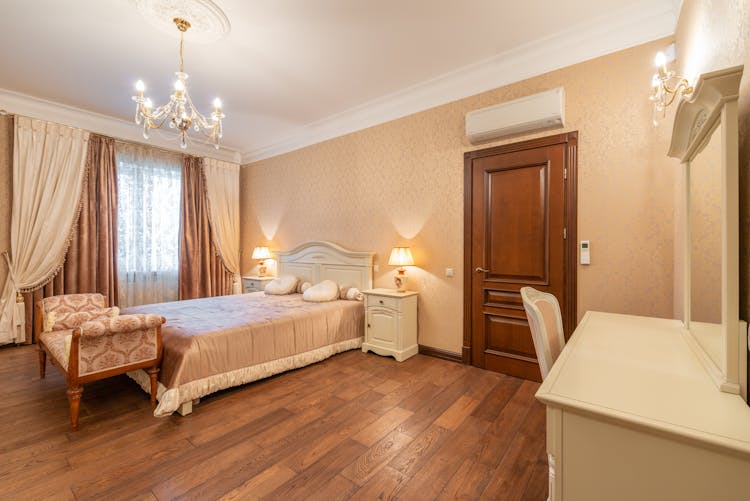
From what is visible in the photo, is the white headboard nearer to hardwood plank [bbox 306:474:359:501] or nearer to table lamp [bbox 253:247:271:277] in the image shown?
table lamp [bbox 253:247:271:277]

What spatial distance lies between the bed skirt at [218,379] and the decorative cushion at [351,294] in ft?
2.34

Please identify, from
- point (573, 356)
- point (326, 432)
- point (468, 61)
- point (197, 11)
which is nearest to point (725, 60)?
point (573, 356)

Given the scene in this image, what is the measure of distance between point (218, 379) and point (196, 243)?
3.41m

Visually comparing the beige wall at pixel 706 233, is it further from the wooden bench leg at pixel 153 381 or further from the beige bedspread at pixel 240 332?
the wooden bench leg at pixel 153 381

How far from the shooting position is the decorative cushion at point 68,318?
9.44ft

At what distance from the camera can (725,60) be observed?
4.31ft

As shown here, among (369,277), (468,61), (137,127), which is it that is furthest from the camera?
(137,127)

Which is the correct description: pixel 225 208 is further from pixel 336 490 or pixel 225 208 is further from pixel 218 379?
pixel 336 490

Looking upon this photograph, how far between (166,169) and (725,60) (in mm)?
6001

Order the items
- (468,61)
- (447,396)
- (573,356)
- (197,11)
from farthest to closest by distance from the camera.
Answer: (468,61), (447,396), (197,11), (573,356)

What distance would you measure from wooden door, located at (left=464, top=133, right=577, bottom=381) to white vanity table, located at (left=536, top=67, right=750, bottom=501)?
1559 millimetres

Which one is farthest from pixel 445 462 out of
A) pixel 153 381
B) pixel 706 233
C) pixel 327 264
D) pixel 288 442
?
pixel 327 264

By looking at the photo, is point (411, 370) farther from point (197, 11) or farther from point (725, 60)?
point (197, 11)

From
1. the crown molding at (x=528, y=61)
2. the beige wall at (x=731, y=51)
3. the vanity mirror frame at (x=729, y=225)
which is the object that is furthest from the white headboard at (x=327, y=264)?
the vanity mirror frame at (x=729, y=225)
